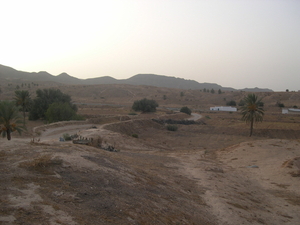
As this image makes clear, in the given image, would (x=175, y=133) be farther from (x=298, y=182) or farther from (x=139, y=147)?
(x=298, y=182)

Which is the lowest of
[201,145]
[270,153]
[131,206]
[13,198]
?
Answer: [201,145]

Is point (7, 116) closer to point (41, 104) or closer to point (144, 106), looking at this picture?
point (41, 104)

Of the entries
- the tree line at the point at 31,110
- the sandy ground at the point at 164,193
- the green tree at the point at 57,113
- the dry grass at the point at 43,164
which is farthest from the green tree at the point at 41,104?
the dry grass at the point at 43,164

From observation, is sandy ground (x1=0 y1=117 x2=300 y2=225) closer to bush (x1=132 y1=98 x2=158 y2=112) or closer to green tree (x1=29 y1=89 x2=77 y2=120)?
green tree (x1=29 y1=89 x2=77 y2=120)

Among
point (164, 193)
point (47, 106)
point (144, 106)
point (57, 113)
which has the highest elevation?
point (144, 106)

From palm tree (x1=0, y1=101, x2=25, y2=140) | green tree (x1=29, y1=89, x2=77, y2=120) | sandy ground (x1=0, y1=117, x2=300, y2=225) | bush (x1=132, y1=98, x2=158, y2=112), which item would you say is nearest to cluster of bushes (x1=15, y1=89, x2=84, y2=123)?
green tree (x1=29, y1=89, x2=77, y2=120)

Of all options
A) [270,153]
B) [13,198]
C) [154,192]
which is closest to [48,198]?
[13,198]

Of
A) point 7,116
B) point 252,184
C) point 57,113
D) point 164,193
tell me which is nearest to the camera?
point 164,193

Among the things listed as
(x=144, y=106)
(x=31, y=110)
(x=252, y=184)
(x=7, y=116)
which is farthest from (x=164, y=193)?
(x=144, y=106)

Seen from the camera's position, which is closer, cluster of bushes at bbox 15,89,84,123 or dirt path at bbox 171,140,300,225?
dirt path at bbox 171,140,300,225

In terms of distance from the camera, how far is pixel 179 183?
11766mm

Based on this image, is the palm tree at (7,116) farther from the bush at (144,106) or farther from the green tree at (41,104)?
the bush at (144,106)

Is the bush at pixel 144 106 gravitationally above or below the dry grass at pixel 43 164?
below

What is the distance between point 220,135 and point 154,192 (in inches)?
1289
